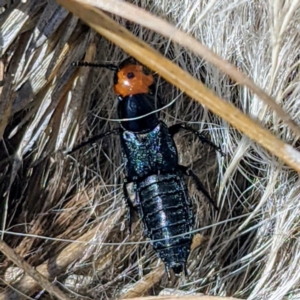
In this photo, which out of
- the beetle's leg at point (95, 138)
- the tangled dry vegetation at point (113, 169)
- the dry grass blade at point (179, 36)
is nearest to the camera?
the dry grass blade at point (179, 36)

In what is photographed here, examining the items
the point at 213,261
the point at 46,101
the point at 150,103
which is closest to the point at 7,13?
the point at 46,101

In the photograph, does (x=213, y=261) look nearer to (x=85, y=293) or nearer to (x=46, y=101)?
(x=85, y=293)

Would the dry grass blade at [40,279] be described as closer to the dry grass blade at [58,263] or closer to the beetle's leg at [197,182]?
the dry grass blade at [58,263]

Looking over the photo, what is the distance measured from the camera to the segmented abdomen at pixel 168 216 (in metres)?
1.15

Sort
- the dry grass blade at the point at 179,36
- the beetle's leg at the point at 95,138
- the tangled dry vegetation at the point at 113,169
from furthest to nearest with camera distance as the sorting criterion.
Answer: the beetle's leg at the point at 95,138, the tangled dry vegetation at the point at 113,169, the dry grass blade at the point at 179,36

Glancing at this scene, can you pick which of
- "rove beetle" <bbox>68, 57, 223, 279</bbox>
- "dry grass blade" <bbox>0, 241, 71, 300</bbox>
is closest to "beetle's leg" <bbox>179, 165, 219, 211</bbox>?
"rove beetle" <bbox>68, 57, 223, 279</bbox>

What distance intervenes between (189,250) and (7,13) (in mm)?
463

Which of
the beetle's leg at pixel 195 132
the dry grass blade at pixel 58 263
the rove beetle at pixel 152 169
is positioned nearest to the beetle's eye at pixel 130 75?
the rove beetle at pixel 152 169

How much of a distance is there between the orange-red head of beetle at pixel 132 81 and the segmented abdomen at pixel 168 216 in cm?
15

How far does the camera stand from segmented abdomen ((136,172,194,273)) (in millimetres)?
1154

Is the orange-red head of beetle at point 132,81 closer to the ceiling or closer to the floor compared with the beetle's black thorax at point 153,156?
closer to the ceiling

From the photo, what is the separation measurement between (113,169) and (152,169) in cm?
7

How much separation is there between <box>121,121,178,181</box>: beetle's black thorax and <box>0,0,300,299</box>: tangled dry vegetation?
0.03 m

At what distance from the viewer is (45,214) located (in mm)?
1254
